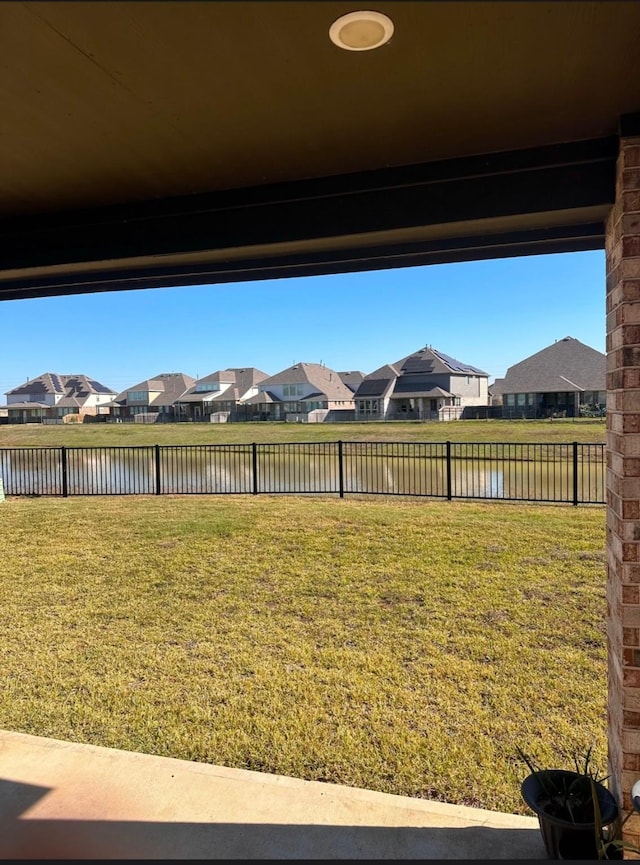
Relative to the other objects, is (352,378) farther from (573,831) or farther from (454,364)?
(573,831)

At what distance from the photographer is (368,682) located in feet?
12.0

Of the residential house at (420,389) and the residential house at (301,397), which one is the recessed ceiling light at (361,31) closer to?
the residential house at (420,389)

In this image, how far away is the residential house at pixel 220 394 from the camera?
2185 inches

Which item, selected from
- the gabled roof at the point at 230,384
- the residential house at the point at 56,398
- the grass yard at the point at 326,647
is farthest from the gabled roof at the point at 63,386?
the grass yard at the point at 326,647

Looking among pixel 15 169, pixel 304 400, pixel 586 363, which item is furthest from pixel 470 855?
pixel 304 400

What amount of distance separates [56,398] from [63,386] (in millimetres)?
2880

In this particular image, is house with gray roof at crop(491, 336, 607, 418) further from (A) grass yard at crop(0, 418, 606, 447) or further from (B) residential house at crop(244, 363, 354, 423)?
(B) residential house at crop(244, 363, 354, 423)

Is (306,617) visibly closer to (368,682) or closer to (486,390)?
(368,682)

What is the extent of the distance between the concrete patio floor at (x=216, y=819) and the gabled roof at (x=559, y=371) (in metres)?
38.9

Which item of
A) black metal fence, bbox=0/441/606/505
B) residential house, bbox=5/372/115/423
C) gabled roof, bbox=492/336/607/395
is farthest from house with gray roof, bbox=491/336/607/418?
residential house, bbox=5/372/115/423

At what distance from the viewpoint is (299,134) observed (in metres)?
1.95

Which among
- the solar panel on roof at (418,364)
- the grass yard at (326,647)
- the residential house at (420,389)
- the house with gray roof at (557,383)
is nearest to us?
→ the grass yard at (326,647)

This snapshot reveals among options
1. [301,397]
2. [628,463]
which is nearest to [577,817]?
[628,463]

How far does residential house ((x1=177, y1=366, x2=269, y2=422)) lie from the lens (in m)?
55.5
